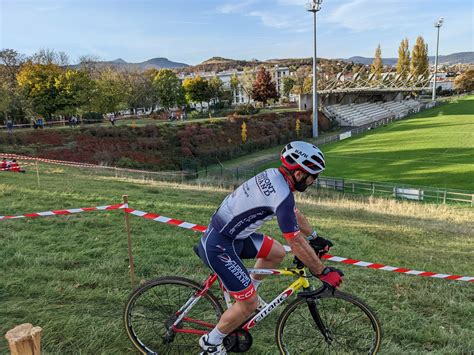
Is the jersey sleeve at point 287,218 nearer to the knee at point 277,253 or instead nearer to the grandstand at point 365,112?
the knee at point 277,253

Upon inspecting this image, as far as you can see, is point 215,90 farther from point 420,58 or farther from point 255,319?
point 255,319

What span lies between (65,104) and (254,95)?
1912 inches

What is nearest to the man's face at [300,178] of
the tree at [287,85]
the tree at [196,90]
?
the tree at [196,90]

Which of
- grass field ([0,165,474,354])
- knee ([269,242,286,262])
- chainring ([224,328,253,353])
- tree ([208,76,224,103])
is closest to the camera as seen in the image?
chainring ([224,328,253,353])

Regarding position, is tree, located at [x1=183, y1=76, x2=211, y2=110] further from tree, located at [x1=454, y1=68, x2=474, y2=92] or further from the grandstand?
tree, located at [x1=454, y1=68, x2=474, y2=92]

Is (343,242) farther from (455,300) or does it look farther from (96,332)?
(96,332)

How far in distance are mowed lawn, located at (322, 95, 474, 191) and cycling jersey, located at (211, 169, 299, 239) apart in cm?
2797

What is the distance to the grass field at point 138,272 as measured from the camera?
4395 mm

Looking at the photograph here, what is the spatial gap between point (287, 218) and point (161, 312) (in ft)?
6.63

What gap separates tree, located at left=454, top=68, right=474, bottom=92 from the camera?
127162 mm

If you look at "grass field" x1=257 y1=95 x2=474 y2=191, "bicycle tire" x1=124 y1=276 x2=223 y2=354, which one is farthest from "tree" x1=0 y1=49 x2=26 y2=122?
"bicycle tire" x1=124 y1=276 x2=223 y2=354

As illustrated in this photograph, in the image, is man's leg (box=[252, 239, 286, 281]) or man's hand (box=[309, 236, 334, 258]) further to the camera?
man's leg (box=[252, 239, 286, 281])

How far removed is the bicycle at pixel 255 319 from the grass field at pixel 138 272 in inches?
12.9

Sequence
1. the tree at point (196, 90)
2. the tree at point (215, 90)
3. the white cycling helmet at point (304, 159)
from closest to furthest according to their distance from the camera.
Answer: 1. the white cycling helmet at point (304, 159)
2. the tree at point (196, 90)
3. the tree at point (215, 90)
